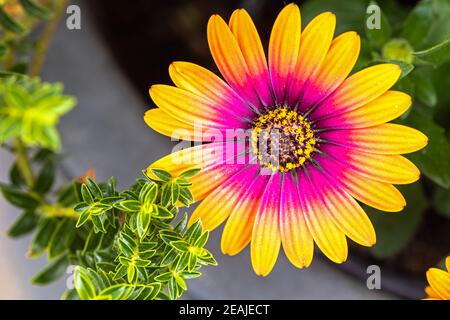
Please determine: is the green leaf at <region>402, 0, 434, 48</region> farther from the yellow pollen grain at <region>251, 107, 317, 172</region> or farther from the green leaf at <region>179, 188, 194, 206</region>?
the green leaf at <region>179, 188, 194, 206</region>

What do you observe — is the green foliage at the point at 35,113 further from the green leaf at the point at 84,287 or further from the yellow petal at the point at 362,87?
the yellow petal at the point at 362,87

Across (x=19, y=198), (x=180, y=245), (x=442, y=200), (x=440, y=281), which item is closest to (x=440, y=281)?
(x=440, y=281)

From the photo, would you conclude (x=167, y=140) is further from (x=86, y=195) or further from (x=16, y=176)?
(x=86, y=195)

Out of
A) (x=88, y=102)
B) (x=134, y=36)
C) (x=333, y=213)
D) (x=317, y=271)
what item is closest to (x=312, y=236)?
(x=333, y=213)

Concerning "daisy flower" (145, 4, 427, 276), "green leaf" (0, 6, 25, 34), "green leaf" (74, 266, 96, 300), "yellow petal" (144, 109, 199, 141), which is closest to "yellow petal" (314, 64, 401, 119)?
"daisy flower" (145, 4, 427, 276)

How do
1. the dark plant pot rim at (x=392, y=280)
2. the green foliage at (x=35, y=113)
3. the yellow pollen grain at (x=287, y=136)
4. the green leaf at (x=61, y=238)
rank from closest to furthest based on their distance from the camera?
the green foliage at (x=35, y=113)
the yellow pollen grain at (x=287, y=136)
the green leaf at (x=61, y=238)
the dark plant pot rim at (x=392, y=280)

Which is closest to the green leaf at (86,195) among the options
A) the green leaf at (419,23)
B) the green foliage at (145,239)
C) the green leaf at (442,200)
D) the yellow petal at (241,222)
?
the green foliage at (145,239)
